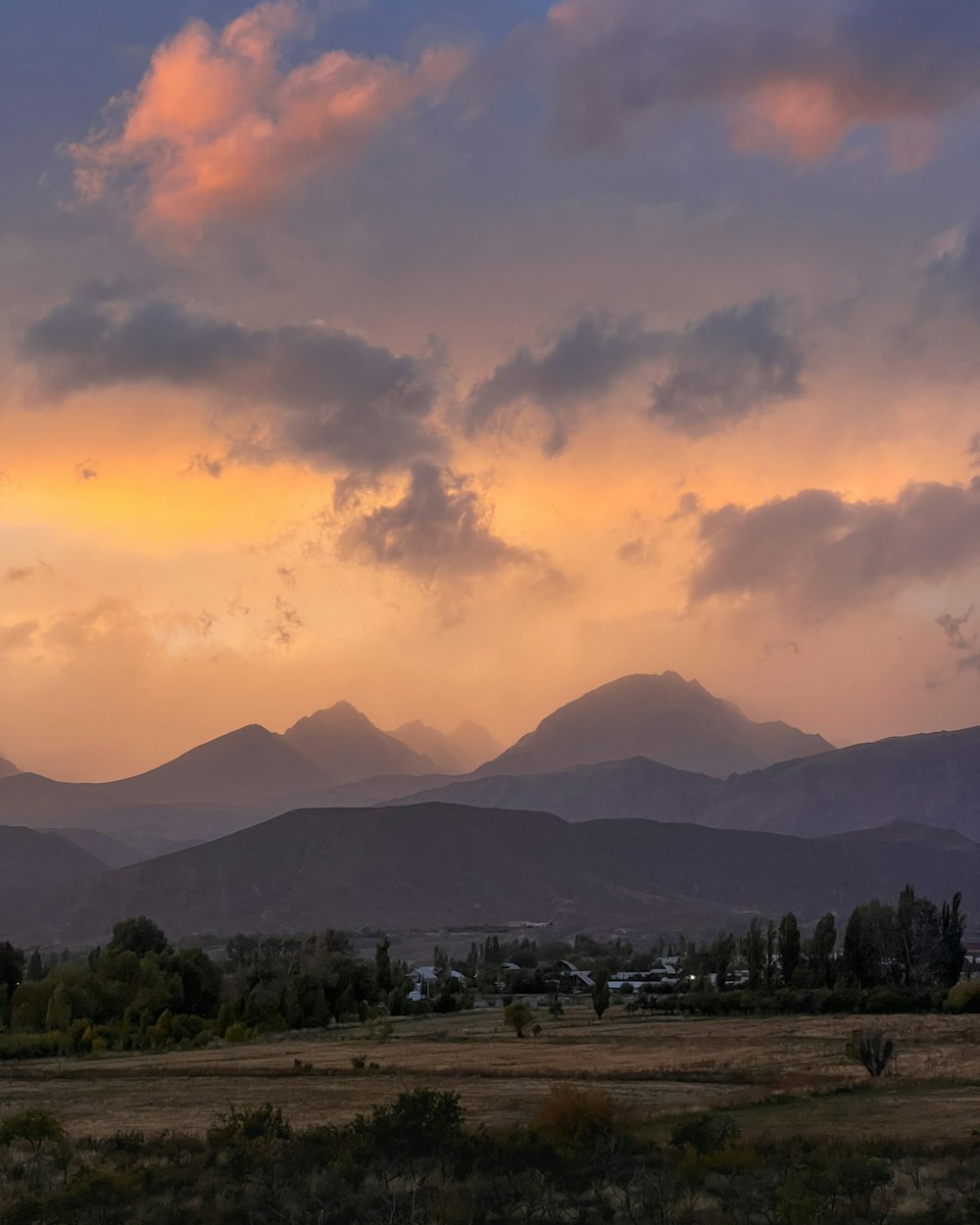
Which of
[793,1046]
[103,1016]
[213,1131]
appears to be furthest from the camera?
[103,1016]

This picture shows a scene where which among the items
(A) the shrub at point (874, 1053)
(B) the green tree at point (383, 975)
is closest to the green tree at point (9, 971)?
(B) the green tree at point (383, 975)

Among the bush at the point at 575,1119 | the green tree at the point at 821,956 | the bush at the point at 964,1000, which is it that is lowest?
the bush at the point at 964,1000

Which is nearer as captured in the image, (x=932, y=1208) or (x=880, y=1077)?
(x=932, y=1208)

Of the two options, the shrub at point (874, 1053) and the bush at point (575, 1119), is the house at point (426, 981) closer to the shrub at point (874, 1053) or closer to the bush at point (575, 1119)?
the shrub at point (874, 1053)

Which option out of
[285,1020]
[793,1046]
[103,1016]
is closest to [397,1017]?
[285,1020]

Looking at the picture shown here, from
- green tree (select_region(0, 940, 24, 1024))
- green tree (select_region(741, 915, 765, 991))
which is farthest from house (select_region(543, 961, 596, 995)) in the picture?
green tree (select_region(0, 940, 24, 1024))

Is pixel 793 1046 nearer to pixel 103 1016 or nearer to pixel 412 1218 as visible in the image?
pixel 412 1218

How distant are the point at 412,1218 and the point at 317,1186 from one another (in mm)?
2913

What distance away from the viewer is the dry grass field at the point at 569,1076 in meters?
43.6

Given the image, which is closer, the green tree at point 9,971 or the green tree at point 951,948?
the green tree at point 9,971

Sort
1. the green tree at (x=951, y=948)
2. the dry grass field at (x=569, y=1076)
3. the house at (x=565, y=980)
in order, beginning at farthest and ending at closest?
the house at (x=565, y=980)
the green tree at (x=951, y=948)
the dry grass field at (x=569, y=1076)

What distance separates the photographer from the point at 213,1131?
117 feet

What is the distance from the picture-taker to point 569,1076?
5678 centimetres

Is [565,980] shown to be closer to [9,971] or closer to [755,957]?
[755,957]
